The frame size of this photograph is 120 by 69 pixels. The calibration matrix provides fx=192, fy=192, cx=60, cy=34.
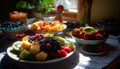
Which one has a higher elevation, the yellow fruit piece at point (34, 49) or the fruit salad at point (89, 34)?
the yellow fruit piece at point (34, 49)

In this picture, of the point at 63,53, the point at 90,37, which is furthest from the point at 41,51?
the point at 90,37

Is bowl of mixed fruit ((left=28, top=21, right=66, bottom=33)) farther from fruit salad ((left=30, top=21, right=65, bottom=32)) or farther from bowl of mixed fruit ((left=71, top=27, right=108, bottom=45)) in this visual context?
bowl of mixed fruit ((left=71, top=27, right=108, bottom=45))

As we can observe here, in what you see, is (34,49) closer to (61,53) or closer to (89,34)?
(61,53)

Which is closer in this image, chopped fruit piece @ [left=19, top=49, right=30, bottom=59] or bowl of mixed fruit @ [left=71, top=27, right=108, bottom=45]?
chopped fruit piece @ [left=19, top=49, right=30, bottom=59]

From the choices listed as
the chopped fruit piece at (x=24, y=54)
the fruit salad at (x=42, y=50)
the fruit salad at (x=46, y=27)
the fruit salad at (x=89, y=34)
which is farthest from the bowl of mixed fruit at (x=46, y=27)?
the chopped fruit piece at (x=24, y=54)

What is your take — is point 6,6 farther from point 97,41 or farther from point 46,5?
point 97,41

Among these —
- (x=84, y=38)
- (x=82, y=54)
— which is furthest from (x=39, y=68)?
(x=84, y=38)

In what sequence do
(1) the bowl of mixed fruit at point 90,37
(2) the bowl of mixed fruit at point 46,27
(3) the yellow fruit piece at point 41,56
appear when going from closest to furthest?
(3) the yellow fruit piece at point 41,56 < (1) the bowl of mixed fruit at point 90,37 < (2) the bowl of mixed fruit at point 46,27

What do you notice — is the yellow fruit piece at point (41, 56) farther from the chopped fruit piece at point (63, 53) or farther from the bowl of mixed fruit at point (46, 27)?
the bowl of mixed fruit at point (46, 27)

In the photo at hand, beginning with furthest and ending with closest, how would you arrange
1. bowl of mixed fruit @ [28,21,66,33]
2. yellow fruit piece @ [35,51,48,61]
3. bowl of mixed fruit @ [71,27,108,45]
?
bowl of mixed fruit @ [28,21,66,33], bowl of mixed fruit @ [71,27,108,45], yellow fruit piece @ [35,51,48,61]

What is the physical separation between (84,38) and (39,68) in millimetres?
413

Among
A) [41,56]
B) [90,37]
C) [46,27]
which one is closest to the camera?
[41,56]

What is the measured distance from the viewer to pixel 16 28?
52.2 inches

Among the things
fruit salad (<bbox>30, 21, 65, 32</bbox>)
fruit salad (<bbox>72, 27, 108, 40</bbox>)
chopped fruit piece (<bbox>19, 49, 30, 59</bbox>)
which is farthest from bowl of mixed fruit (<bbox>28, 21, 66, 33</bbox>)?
chopped fruit piece (<bbox>19, 49, 30, 59</bbox>)
